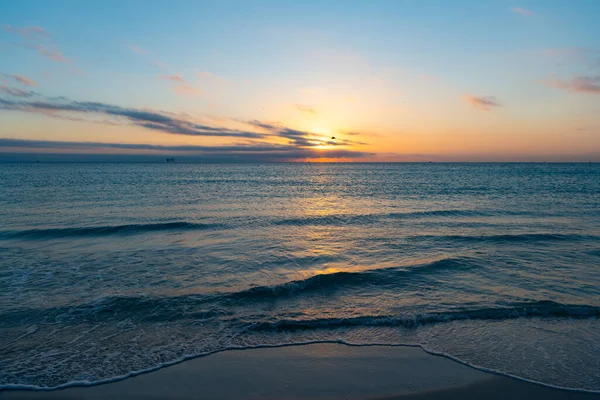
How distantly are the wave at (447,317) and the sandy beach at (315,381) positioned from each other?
1.38m

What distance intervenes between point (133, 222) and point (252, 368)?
2010cm

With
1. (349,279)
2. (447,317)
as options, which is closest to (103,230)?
(349,279)

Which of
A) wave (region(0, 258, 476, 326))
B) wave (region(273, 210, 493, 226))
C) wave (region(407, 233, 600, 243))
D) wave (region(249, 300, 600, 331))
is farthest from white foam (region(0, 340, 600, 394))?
wave (region(273, 210, 493, 226))

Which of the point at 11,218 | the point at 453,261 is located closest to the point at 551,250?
the point at 453,261

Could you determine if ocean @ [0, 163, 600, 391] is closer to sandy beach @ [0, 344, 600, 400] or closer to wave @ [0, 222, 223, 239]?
wave @ [0, 222, 223, 239]

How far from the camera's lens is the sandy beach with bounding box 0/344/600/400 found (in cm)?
653

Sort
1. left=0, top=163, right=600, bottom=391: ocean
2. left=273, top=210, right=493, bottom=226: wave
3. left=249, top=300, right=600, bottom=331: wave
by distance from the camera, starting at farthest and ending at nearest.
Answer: left=273, top=210, right=493, bottom=226: wave → left=249, top=300, right=600, bottom=331: wave → left=0, top=163, right=600, bottom=391: ocean

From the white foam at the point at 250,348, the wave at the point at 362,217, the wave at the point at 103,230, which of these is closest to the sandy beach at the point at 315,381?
the white foam at the point at 250,348

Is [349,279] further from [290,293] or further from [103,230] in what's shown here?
[103,230]

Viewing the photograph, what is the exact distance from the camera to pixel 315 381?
6879 millimetres

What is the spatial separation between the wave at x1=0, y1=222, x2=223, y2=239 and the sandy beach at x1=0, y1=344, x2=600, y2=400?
1571 cm

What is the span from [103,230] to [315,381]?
62.8 ft

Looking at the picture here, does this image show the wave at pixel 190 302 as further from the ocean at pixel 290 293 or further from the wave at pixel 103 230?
the wave at pixel 103 230

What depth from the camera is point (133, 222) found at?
79.8ft
